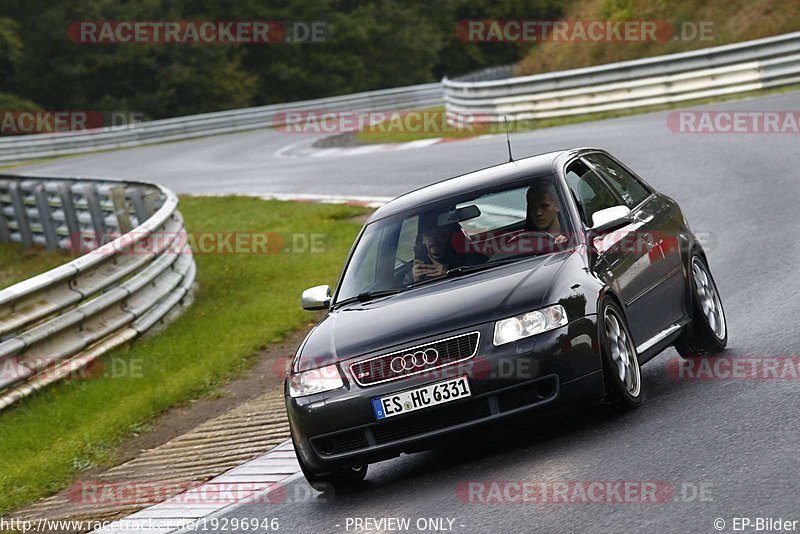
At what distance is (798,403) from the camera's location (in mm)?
6953

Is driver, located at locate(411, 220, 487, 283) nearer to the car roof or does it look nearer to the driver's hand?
the driver's hand

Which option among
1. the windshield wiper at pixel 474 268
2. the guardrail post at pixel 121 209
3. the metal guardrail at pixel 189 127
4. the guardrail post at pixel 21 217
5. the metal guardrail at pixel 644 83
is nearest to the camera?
the windshield wiper at pixel 474 268

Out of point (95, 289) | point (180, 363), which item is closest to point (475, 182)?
point (180, 363)

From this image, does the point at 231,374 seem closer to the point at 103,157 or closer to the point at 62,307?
the point at 62,307

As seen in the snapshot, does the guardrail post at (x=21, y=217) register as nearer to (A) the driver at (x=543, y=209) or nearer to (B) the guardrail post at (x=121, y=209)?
(B) the guardrail post at (x=121, y=209)

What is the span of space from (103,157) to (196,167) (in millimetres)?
8549

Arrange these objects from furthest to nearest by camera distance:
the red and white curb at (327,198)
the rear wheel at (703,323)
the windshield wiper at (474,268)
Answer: the red and white curb at (327,198) → the rear wheel at (703,323) → the windshield wiper at (474,268)

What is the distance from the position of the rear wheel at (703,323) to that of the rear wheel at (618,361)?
43.7 inches

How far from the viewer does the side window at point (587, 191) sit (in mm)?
8094

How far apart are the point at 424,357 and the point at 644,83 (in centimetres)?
2039

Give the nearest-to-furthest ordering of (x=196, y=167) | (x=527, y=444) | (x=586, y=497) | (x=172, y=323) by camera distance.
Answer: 1. (x=586, y=497)
2. (x=527, y=444)
3. (x=172, y=323)
4. (x=196, y=167)

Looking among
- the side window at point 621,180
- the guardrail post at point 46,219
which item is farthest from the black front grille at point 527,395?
the guardrail post at point 46,219

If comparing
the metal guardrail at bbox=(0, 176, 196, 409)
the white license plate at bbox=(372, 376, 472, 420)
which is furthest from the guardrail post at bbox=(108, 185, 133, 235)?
the white license plate at bbox=(372, 376, 472, 420)

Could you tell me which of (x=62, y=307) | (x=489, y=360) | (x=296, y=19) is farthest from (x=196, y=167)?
(x=296, y=19)
